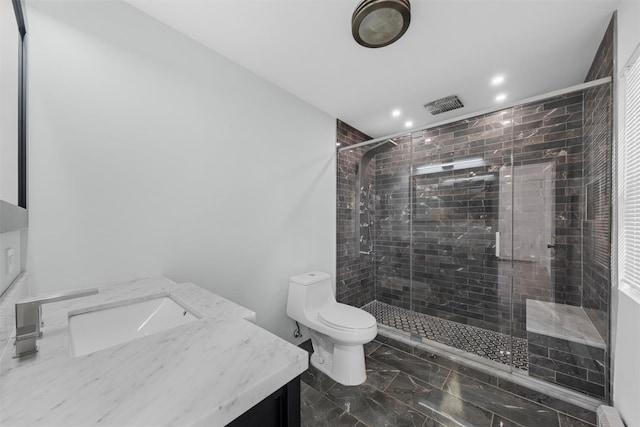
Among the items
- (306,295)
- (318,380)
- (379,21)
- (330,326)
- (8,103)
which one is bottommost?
(318,380)

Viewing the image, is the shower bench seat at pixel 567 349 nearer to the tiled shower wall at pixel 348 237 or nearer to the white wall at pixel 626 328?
the white wall at pixel 626 328

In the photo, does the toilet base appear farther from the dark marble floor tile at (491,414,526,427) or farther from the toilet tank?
the dark marble floor tile at (491,414,526,427)

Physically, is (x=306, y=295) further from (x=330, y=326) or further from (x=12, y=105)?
(x=12, y=105)

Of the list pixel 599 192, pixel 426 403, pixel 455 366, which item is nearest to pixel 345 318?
pixel 426 403

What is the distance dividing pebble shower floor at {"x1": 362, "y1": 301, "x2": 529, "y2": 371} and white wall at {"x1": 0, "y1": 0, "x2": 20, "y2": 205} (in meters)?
2.89

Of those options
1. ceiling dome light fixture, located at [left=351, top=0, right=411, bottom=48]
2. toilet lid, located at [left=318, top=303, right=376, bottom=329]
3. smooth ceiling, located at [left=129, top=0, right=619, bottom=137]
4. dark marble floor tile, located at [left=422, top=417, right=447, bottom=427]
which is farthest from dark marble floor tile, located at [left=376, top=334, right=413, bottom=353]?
ceiling dome light fixture, located at [left=351, top=0, right=411, bottom=48]

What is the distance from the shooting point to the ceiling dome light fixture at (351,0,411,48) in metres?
1.29

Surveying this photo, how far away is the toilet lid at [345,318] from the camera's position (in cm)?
183

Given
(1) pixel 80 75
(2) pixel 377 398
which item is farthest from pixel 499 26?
(2) pixel 377 398

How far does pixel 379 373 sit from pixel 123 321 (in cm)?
179

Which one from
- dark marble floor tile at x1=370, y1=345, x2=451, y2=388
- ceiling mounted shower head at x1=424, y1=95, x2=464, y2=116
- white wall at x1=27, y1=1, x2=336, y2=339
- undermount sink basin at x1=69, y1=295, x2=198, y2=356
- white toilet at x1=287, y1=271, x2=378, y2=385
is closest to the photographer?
undermount sink basin at x1=69, y1=295, x2=198, y2=356

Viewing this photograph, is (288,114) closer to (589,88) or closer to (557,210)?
(589,88)

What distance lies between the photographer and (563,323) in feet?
6.13

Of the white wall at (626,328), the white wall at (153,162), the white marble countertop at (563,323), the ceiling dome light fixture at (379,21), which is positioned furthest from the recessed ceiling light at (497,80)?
the white marble countertop at (563,323)
